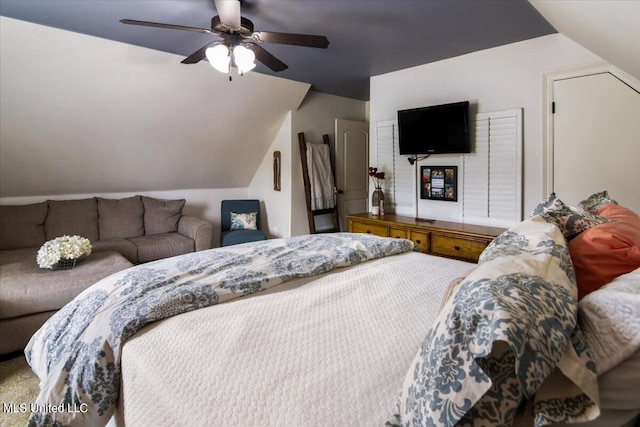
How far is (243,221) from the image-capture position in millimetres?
4797

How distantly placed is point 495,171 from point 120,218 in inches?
160

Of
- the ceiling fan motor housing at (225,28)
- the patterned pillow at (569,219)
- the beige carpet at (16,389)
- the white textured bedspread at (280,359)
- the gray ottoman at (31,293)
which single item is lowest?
the beige carpet at (16,389)

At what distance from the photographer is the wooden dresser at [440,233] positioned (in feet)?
9.86

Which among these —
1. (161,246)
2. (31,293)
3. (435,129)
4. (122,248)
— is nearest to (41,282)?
(31,293)

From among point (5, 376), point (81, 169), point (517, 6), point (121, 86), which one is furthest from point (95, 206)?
point (517, 6)

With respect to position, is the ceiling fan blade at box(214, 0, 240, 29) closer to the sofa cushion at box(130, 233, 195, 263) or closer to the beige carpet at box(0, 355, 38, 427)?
the beige carpet at box(0, 355, 38, 427)

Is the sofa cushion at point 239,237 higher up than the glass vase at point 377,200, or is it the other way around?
the glass vase at point 377,200

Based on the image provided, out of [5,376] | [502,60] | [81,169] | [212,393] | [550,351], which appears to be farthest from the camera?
[81,169]

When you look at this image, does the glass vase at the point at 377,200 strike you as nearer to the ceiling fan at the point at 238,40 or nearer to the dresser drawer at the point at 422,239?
the dresser drawer at the point at 422,239

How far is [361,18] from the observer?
8.31ft

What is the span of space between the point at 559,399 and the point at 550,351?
100 millimetres

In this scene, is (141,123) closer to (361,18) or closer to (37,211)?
(37,211)

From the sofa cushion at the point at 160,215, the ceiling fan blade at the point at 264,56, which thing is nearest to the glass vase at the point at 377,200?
the ceiling fan blade at the point at 264,56

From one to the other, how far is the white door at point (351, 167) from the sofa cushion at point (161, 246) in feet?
7.05
